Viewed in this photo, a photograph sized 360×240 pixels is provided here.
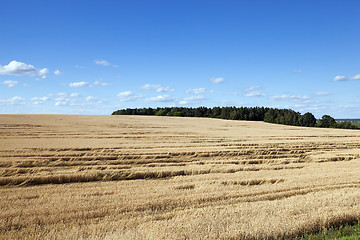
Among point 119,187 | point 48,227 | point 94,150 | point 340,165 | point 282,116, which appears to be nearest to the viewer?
point 48,227

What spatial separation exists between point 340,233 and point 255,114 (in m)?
92.8

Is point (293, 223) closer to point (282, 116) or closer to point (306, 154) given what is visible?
point (306, 154)

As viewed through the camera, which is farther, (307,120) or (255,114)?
(255,114)

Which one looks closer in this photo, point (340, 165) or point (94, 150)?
point (340, 165)

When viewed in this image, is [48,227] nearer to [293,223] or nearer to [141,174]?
[293,223]

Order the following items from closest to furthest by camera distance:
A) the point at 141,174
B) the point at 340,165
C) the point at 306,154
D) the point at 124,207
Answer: the point at 124,207 < the point at 141,174 < the point at 340,165 < the point at 306,154

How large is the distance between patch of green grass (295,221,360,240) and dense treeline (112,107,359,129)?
80.0 m

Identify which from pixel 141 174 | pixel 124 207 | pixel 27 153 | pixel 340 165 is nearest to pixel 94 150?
pixel 27 153

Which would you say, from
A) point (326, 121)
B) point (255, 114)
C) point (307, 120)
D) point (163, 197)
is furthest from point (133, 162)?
point (255, 114)

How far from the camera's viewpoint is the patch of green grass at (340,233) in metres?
7.61

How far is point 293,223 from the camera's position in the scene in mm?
8102

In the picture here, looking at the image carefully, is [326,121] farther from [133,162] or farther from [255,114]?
[133,162]

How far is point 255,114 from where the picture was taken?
9831 cm

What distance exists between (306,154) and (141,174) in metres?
15.0
